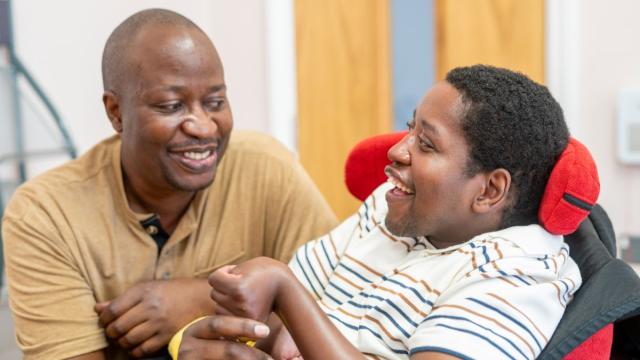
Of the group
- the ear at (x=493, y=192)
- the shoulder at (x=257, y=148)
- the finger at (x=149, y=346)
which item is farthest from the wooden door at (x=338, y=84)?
the ear at (x=493, y=192)

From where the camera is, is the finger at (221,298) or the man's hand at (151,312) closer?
the finger at (221,298)

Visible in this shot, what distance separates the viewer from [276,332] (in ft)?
3.83

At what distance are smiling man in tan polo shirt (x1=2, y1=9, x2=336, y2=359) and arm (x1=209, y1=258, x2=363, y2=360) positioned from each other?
1.14 feet

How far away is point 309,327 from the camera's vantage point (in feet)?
3.17

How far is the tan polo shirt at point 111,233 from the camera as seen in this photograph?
1292mm

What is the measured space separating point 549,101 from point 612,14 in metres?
1.31

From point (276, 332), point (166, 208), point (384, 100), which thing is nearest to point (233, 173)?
point (166, 208)

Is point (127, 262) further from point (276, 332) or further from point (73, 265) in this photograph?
point (276, 332)

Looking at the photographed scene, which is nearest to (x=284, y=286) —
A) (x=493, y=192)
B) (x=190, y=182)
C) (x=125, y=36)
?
(x=493, y=192)

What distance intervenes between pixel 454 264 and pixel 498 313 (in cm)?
12

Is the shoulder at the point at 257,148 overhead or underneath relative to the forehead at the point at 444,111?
underneath

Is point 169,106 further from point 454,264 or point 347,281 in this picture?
point 454,264

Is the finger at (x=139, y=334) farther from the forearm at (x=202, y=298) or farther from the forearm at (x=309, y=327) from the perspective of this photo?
the forearm at (x=309, y=327)

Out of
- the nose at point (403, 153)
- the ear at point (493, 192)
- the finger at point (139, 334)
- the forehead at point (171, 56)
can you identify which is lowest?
the finger at point (139, 334)
